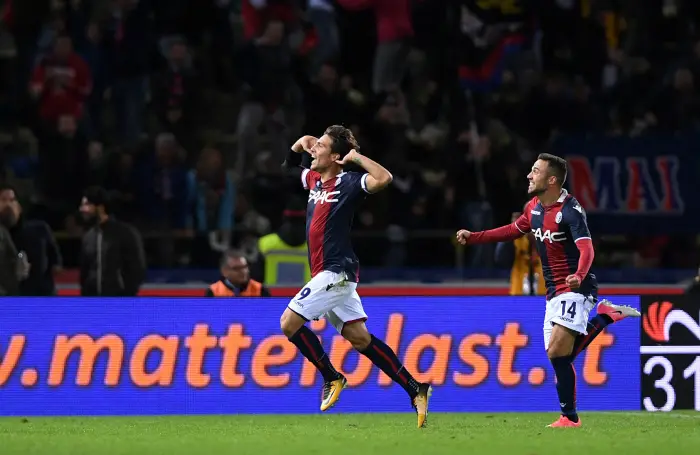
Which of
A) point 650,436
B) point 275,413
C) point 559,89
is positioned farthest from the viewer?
point 559,89

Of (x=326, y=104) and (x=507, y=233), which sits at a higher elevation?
(x=326, y=104)

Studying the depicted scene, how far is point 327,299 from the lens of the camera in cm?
1149

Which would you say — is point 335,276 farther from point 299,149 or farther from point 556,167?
point 556,167

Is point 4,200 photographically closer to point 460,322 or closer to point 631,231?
point 460,322

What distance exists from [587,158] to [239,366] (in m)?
5.96

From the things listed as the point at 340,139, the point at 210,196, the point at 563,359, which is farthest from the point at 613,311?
the point at 210,196

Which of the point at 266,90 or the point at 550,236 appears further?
the point at 266,90

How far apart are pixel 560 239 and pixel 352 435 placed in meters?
1.98

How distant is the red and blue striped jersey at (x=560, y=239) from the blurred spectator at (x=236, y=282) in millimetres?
3558

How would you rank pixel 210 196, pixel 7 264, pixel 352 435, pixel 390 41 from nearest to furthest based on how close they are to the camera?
pixel 352 435
pixel 7 264
pixel 210 196
pixel 390 41

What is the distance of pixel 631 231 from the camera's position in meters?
17.8

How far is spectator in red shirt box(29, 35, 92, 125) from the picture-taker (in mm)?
18094

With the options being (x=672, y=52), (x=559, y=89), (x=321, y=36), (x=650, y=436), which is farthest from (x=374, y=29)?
(x=650, y=436)

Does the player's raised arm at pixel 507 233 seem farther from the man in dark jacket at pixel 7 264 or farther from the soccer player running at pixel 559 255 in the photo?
the man in dark jacket at pixel 7 264
